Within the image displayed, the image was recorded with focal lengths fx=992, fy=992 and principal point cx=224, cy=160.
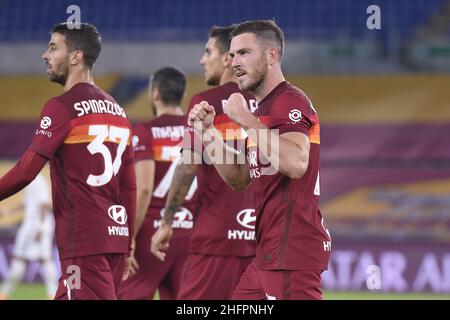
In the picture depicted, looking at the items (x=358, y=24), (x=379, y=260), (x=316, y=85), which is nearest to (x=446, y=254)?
(x=379, y=260)

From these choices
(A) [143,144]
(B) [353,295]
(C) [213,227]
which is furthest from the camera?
(B) [353,295]

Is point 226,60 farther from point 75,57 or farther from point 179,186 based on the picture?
point 75,57

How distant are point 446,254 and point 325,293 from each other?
1909mm

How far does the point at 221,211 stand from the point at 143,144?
1.44 metres

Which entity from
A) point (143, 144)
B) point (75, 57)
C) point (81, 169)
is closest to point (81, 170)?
point (81, 169)

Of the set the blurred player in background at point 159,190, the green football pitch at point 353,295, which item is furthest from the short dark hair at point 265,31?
the green football pitch at point 353,295

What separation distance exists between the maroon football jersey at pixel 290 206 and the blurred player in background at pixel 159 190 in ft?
9.18

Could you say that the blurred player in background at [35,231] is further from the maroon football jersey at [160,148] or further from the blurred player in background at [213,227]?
the blurred player in background at [213,227]

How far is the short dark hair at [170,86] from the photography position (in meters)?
8.74

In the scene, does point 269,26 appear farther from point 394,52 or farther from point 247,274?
point 394,52

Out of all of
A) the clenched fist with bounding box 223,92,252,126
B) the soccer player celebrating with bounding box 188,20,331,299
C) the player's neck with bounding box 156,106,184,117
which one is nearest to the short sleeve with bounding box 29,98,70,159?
the soccer player celebrating with bounding box 188,20,331,299

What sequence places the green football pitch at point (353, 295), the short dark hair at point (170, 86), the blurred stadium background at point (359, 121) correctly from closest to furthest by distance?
the short dark hair at point (170, 86)
the green football pitch at point (353, 295)
the blurred stadium background at point (359, 121)

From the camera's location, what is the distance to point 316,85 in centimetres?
1573

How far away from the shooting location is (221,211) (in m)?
7.40
